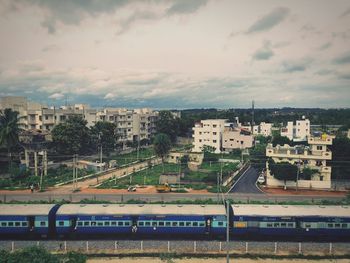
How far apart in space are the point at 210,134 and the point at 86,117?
29.0 metres

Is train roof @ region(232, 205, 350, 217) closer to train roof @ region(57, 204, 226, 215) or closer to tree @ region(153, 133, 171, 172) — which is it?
train roof @ region(57, 204, 226, 215)

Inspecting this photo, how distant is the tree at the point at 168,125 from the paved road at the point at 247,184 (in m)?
31.8

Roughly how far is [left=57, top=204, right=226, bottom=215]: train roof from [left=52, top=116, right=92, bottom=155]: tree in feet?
98.5

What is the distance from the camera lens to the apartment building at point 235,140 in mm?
73688

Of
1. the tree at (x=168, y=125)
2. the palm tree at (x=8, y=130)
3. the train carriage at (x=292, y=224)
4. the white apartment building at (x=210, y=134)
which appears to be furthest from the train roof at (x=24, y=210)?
the tree at (x=168, y=125)

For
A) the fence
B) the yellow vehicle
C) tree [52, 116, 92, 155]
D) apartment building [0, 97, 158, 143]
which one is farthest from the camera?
apartment building [0, 97, 158, 143]

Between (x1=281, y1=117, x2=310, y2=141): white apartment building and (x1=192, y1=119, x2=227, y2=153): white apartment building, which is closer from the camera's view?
(x1=192, y1=119, x2=227, y2=153): white apartment building

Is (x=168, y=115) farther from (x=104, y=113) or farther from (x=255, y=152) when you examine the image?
(x=255, y=152)

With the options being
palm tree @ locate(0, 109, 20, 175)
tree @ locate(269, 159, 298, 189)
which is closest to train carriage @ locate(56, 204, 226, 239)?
tree @ locate(269, 159, 298, 189)

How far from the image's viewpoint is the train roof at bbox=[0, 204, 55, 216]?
25.0 m

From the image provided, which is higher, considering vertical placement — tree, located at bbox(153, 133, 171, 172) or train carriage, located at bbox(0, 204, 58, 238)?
tree, located at bbox(153, 133, 171, 172)

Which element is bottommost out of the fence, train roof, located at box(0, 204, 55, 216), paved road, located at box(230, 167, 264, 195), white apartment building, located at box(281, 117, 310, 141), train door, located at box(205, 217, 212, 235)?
the fence

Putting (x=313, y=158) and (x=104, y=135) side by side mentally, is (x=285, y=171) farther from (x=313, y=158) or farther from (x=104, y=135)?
(x=104, y=135)

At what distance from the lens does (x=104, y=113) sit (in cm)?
7750
